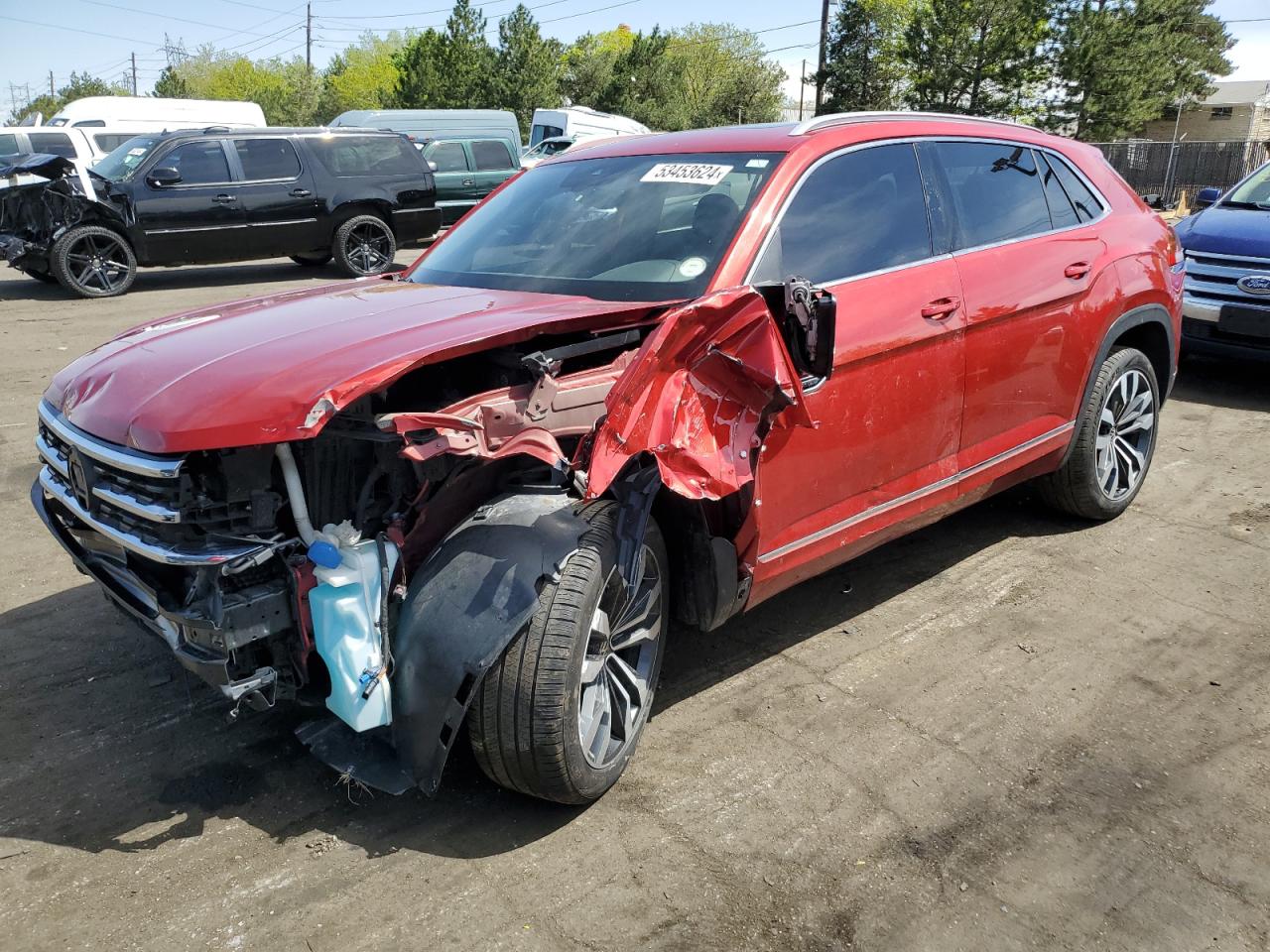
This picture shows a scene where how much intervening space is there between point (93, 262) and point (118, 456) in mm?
11442

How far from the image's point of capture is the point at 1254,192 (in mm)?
8461

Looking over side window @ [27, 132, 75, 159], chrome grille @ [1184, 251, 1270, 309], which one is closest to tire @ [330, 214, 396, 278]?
side window @ [27, 132, 75, 159]

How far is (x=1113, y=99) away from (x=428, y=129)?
111ft

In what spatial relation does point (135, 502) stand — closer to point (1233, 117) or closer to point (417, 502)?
point (417, 502)

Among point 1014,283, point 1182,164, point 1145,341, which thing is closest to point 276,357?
point 1014,283

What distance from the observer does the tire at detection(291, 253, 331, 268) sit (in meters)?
14.3

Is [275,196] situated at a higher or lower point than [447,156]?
lower

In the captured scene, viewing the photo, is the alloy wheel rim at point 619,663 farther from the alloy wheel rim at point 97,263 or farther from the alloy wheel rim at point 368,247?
the alloy wheel rim at point 368,247

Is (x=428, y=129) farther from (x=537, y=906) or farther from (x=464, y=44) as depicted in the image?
(x=464, y=44)

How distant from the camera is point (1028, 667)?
3717mm

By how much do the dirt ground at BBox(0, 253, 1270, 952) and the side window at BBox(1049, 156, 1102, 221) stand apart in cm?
167

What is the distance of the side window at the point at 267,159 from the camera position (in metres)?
13.1

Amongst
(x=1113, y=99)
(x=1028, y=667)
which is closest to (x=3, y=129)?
(x=1028, y=667)

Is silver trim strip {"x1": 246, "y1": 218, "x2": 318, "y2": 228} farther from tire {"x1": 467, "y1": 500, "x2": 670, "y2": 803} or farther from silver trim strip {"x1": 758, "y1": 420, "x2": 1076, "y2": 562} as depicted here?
tire {"x1": 467, "y1": 500, "x2": 670, "y2": 803}
